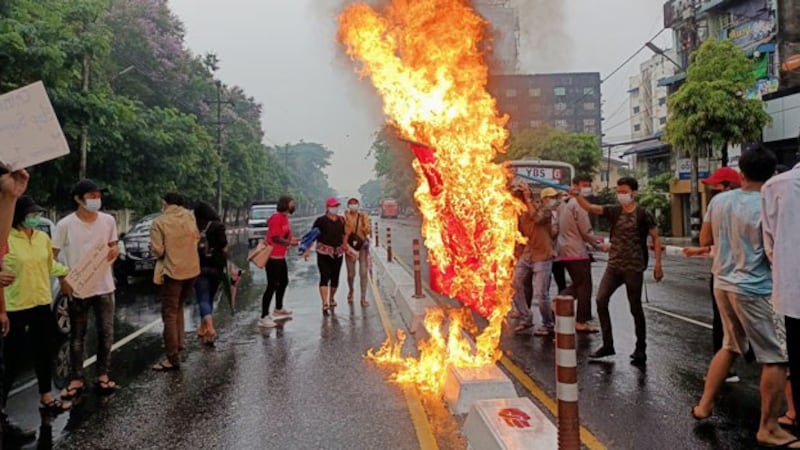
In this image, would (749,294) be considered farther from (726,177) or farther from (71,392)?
(71,392)

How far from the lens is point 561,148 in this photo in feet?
134

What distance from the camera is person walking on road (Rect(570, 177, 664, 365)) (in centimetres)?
637

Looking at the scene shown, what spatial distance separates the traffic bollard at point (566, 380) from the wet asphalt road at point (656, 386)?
4.27 ft

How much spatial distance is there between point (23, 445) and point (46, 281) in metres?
1.42

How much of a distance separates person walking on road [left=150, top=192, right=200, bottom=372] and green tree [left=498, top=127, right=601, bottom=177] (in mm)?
34431

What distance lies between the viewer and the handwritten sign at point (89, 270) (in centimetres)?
573

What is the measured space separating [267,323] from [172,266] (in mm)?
2463

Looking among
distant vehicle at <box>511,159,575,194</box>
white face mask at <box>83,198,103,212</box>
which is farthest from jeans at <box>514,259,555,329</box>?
distant vehicle at <box>511,159,575,194</box>

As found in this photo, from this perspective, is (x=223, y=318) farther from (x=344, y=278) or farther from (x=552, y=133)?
(x=552, y=133)

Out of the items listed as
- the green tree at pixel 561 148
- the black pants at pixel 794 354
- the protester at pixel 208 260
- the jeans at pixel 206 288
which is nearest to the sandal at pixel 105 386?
the protester at pixel 208 260

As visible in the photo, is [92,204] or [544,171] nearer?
[92,204]

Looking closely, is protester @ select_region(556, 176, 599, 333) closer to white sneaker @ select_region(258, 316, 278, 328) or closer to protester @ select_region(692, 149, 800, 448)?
protester @ select_region(692, 149, 800, 448)

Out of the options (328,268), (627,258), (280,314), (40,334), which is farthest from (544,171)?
(40,334)

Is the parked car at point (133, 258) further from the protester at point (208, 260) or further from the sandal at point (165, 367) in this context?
the sandal at point (165, 367)
